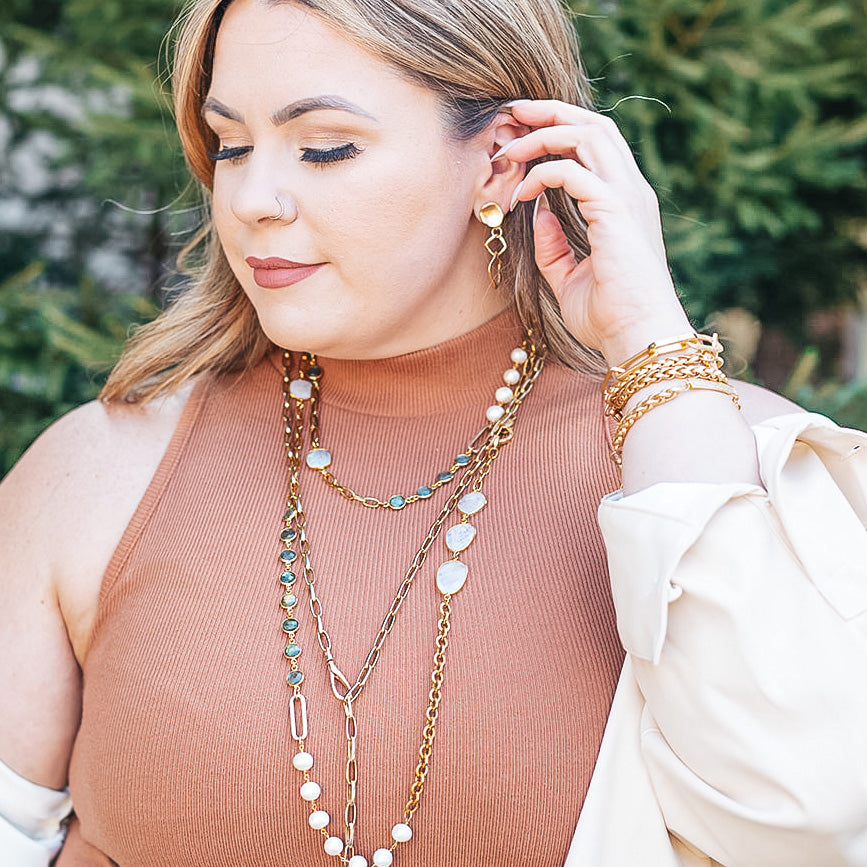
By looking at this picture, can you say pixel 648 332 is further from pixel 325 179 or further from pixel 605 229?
pixel 325 179

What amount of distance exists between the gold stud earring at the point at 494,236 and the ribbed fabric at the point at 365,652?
14 cm

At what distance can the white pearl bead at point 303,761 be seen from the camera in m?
1.51

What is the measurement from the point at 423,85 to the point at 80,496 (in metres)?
0.83

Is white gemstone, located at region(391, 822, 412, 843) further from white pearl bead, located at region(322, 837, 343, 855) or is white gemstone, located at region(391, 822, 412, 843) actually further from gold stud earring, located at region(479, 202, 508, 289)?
gold stud earring, located at region(479, 202, 508, 289)

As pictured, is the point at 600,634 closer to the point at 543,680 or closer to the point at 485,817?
the point at 543,680

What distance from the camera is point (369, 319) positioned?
5.41 feet

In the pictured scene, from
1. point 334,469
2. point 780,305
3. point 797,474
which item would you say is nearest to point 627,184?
point 797,474

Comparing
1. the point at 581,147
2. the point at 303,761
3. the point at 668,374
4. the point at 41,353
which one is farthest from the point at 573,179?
the point at 41,353

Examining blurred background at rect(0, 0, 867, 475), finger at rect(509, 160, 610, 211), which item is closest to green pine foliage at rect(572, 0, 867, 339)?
blurred background at rect(0, 0, 867, 475)

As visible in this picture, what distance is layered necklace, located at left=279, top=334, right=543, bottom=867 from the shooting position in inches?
59.4

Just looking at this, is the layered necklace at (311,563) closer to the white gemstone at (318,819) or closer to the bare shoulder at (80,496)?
the white gemstone at (318,819)

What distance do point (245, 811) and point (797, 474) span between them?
2.87ft

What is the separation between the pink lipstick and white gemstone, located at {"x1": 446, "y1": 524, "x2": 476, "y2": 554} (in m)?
0.44

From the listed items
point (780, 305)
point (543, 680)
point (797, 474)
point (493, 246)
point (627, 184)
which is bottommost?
point (780, 305)
